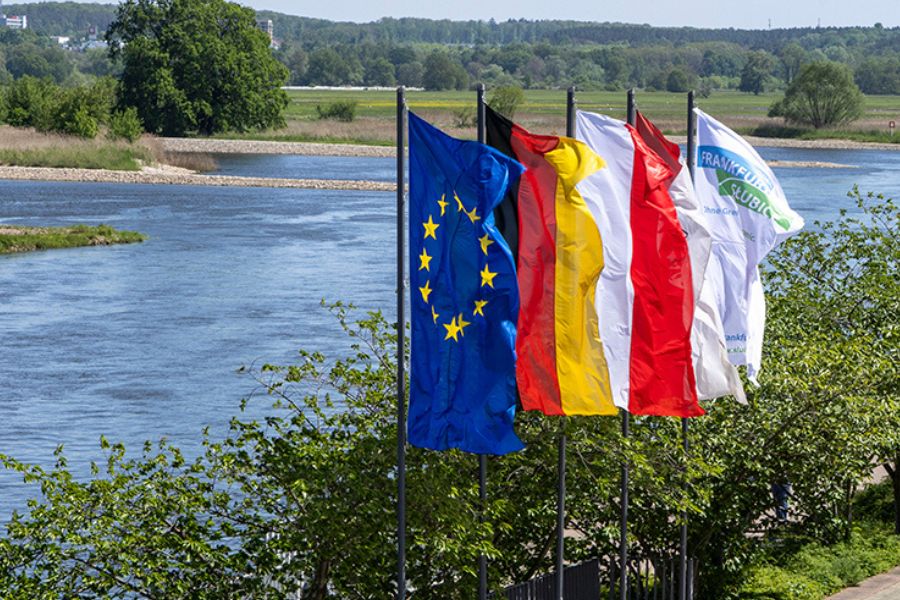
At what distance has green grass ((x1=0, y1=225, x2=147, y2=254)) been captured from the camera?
207 ft

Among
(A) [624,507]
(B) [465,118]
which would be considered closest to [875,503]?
(A) [624,507]

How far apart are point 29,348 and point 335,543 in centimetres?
2834

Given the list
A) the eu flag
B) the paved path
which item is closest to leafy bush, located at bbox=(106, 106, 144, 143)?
the paved path

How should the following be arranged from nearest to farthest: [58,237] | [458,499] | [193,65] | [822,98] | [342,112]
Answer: [458,499] → [58,237] → [193,65] → [342,112] → [822,98]

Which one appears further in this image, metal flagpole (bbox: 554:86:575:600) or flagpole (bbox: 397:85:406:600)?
metal flagpole (bbox: 554:86:575:600)

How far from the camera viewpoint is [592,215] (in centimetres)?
1390

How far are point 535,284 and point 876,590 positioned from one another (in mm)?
7542

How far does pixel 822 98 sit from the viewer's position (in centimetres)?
15175

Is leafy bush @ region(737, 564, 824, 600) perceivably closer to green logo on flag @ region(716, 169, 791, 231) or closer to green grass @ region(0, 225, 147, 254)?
green logo on flag @ region(716, 169, 791, 231)

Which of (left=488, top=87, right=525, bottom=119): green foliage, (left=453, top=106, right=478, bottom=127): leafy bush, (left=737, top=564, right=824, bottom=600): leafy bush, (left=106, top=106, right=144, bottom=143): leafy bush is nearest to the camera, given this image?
(left=737, top=564, right=824, bottom=600): leafy bush

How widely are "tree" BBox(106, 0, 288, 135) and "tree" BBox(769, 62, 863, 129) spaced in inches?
1947

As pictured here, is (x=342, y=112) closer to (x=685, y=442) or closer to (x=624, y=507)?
(x=685, y=442)

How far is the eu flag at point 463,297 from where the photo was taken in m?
13.1

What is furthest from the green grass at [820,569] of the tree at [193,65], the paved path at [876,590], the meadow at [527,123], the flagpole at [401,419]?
the tree at [193,65]
